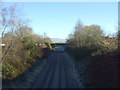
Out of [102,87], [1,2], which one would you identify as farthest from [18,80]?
[102,87]

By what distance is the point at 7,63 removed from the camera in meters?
26.5

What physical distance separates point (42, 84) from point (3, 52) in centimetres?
874

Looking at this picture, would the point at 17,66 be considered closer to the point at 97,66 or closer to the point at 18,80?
the point at 18,80

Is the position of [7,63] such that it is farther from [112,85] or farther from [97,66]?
[112,85]

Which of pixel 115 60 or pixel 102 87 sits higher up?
pixel 115 60

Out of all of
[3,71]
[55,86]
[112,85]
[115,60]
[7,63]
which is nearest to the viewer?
[112,85]

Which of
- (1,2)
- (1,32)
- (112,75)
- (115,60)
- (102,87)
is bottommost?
(102,87)

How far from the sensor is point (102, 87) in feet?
53.4

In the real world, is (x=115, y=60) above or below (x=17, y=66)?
above

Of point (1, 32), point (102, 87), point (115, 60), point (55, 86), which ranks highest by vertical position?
point (1, 32)

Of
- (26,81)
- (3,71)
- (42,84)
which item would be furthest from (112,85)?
(3,71)

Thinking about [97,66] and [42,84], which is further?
[42,84]

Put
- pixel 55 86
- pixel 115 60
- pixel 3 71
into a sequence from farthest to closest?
pixel 3 71
pixel 55 86
pixel 115 60

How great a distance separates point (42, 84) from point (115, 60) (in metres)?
10.7
